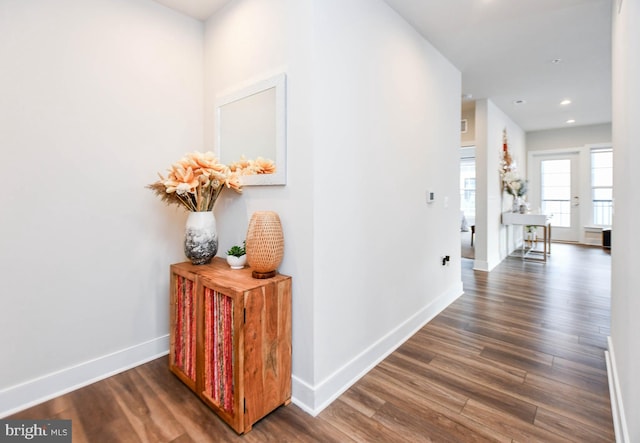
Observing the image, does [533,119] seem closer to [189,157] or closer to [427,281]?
[427,281]

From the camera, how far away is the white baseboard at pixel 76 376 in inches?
66.4

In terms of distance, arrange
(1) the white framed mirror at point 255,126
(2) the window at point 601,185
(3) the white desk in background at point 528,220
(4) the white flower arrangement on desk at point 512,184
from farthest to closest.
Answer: (2) the window at point 601,185 < (4) the white flower arrangement on desk at point 512,184 < (3) the white desk in background at point 528,220 < (1) the white framed mirror at point 255,126

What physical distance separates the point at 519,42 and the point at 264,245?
3011 mm

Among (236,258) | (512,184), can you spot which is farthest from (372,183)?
(512,184)

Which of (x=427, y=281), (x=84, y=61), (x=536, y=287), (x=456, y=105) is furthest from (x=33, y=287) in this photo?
(x=536, y=287)

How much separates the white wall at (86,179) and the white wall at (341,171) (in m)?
0.38

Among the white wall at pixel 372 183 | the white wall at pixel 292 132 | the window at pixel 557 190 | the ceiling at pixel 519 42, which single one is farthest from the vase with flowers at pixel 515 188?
the white wall at pixel 292 132

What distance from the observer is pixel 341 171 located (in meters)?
1.86

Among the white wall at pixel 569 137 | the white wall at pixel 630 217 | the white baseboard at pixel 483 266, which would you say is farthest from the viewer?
the white wall at pixel 569 137

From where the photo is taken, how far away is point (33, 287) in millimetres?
1760

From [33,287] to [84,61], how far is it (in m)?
1.33

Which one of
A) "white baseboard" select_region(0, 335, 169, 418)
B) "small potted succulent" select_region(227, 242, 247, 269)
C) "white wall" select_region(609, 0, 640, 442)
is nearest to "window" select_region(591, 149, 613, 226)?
"white wall" select_region(609, 0, 640, 442)

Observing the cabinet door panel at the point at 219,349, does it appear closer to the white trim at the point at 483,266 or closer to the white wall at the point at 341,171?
the white wall at the point at 341,171

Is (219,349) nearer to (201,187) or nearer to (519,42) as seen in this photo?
Result: (201,187)
